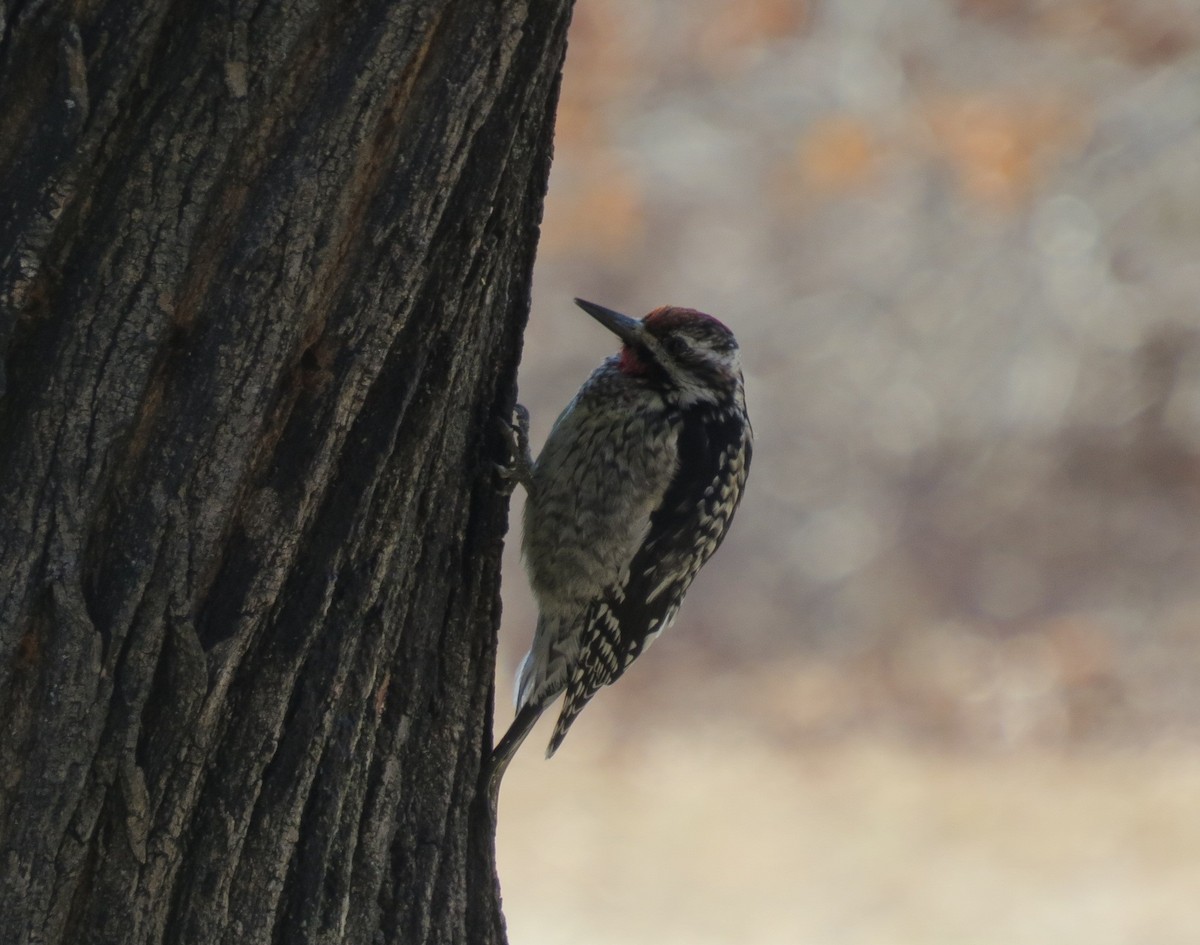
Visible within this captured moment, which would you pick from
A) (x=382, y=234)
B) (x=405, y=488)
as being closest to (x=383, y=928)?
(x=405, y=488)

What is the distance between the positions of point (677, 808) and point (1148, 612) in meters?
3.20

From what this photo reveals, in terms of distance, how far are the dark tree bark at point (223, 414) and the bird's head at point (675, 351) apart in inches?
68.6

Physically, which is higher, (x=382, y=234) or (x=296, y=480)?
(x=382, y=234)

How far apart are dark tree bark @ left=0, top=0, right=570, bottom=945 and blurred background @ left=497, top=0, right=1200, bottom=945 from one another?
21.1 ft

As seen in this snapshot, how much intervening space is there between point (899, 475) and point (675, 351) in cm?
718

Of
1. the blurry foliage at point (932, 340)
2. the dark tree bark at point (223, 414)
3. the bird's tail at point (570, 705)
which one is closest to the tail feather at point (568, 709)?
the bird's tail at point (570, 705)

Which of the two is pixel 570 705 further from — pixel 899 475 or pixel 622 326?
pixel 899 475

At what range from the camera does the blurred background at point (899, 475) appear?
925 centimetres

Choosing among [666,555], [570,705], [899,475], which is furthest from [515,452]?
[899,475]

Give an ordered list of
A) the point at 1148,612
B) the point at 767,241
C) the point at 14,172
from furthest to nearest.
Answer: the point at 767,241, the point at 1148,612, the point at 14,172

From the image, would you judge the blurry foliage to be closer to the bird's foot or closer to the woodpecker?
the woodpecker

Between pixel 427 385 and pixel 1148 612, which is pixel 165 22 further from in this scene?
pixel 1148 612

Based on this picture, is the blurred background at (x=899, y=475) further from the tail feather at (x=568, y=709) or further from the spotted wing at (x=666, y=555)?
the spotted wing at (x=666, y=555)

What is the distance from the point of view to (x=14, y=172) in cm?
201
